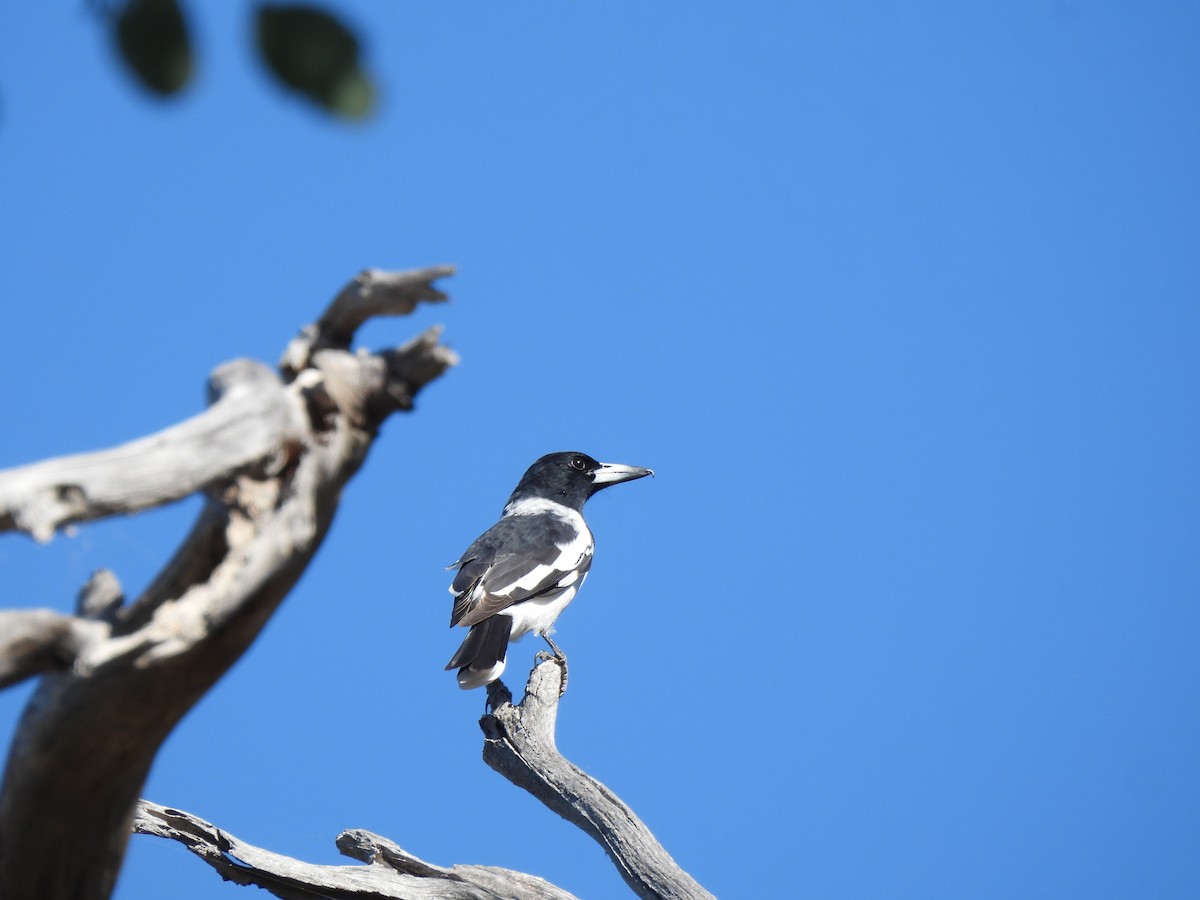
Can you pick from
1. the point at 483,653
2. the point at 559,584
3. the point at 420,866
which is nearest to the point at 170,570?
the point at 420,866

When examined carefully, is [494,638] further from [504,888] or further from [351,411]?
[351,411]

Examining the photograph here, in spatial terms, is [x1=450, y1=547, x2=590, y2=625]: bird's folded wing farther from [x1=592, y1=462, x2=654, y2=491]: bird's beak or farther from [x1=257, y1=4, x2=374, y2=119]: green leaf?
[x1=257, y1=4, x2=374, y2=119]: green leaf

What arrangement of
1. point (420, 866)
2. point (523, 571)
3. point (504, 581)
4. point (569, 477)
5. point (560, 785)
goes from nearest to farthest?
1. point (420, 866)
2. point (560, 785)
3. point (504, 581)
4. point (523, 571)
5. point (569, 477)

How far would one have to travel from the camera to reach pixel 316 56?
0.69m

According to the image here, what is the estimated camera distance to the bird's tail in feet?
16.3

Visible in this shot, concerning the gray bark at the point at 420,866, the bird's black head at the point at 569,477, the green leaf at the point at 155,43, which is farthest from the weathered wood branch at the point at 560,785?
the green leaf at the point at 155,43

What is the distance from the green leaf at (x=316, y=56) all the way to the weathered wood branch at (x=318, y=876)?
3.13 m

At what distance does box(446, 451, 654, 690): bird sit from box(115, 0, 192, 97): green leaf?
14.3 feet

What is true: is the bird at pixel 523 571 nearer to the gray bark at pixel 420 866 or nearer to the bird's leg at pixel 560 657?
the bird's leg at pixel 560 657

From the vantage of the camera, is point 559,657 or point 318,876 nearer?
point 318,876

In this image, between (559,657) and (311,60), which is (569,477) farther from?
(311,60)

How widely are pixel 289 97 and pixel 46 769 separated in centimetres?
155

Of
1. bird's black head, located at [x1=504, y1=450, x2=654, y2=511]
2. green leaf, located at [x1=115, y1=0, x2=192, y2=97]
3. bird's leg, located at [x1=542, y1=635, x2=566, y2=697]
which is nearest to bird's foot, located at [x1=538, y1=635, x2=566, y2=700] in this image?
bird's leg, located at [x1=542, y1=635, x2=566, y2=697]

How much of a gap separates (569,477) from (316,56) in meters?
6.76
